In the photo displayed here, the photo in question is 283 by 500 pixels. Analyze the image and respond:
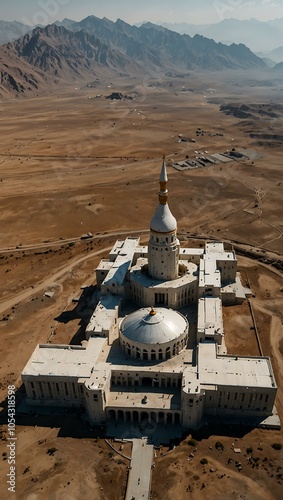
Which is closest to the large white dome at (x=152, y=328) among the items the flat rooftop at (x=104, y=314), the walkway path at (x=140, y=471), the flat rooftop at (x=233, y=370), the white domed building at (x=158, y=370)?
the white domed building at (x=158, y=370)

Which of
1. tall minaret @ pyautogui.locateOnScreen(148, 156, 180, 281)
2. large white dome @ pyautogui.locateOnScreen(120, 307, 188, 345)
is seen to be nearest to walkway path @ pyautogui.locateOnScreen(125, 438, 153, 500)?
large white dome @ pyautogui.locateOnScreen(120, 307, 188, 345)

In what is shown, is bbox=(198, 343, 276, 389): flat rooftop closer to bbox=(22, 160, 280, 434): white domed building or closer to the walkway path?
bbox=(22, 160, 280, 434): white domed building

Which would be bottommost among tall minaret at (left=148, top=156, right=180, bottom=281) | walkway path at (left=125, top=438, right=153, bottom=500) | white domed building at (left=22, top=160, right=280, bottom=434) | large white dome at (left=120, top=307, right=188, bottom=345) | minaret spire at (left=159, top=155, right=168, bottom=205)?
walkway path at (left=125, top=438, right=153, bottom=500)

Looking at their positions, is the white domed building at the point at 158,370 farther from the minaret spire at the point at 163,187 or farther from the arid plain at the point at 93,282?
the arid plain at the point at 93,282

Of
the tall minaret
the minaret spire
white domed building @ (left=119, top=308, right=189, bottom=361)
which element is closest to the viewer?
white domed building @ (left=119, top=308, right=189, bottom=361)

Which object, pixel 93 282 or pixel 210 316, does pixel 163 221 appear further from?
pixel 93 282
